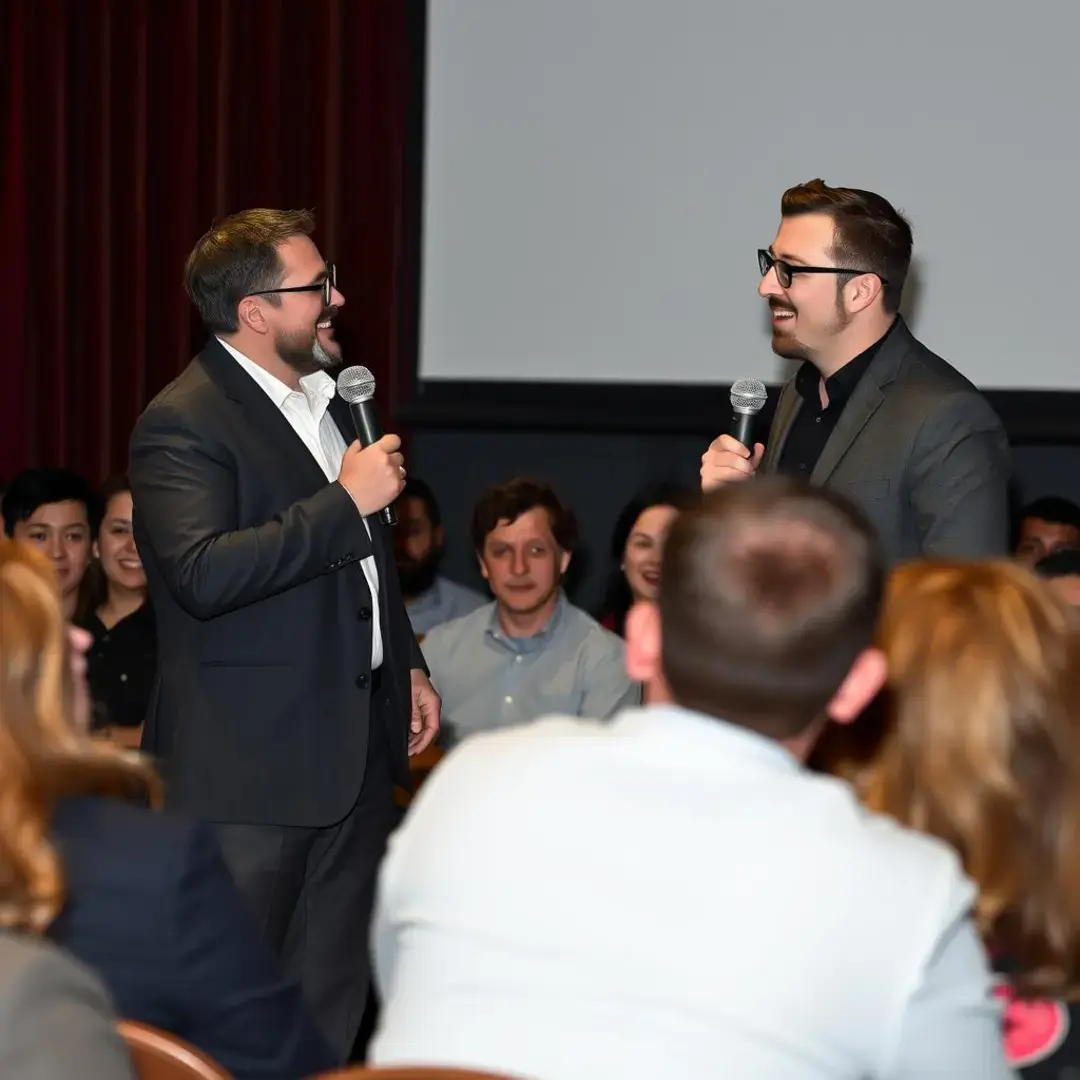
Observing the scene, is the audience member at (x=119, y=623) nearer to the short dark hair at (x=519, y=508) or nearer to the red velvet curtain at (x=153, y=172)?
the short dark hair at (x=519, y=508)

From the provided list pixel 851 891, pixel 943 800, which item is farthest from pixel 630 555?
pixel 851 891

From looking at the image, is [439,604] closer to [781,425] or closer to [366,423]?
[781,425]

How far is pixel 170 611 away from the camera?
288 cm

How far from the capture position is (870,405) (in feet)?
9.16

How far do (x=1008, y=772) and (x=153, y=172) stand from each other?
4.55 m

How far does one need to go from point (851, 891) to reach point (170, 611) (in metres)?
1.95

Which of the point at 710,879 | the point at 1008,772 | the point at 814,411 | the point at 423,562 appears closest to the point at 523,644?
the point at 423,562

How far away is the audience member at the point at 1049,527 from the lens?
14.4 feet

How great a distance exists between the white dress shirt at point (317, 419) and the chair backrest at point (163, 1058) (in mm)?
1670

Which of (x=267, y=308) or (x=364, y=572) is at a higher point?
(x=267, y=308)

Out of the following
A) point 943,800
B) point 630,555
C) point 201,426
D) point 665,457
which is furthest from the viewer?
point 665,457

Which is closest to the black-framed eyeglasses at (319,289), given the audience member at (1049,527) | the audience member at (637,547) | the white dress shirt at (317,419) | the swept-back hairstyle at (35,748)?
the white dress shirt at (317,419)

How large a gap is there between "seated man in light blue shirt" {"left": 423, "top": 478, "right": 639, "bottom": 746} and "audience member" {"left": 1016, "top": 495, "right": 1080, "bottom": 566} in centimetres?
115

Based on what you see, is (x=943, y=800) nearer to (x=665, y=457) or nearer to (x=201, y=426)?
(x=201, y=426)
